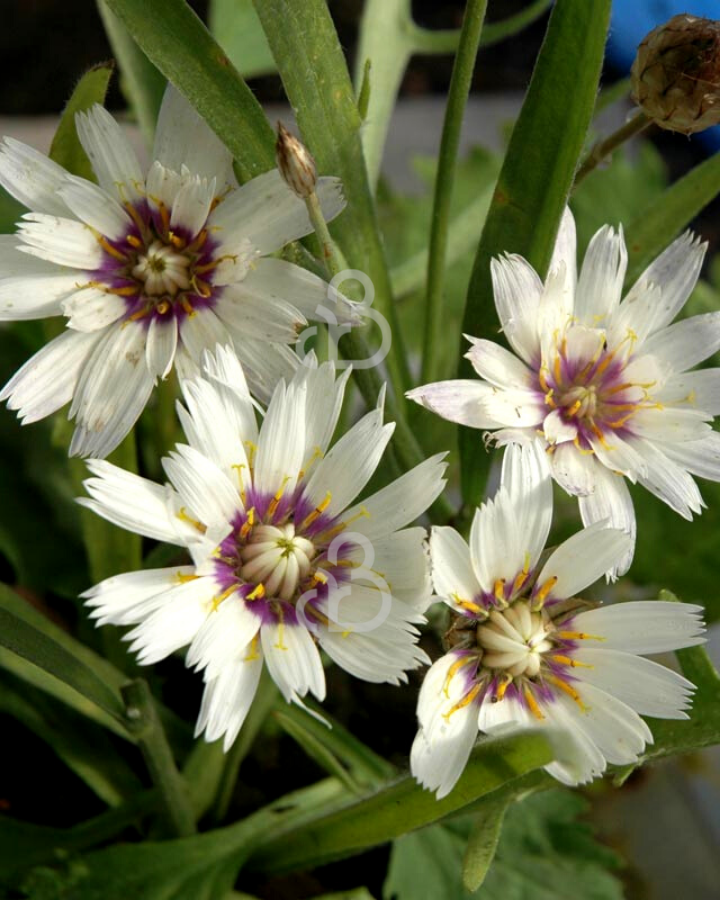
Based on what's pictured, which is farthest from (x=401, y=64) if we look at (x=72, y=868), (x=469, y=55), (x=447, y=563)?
(x=72, y=868)

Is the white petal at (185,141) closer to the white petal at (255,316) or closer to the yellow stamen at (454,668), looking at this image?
the white petal at (255,316)

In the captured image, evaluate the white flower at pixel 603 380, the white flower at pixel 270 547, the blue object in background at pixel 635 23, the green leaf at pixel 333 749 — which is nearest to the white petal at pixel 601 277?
the white flower at pixel 603 380

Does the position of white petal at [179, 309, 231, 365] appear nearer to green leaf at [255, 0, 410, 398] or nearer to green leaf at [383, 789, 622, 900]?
green leaf at [255, 0, 410, 398]

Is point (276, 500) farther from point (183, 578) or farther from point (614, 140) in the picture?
point (614, 140)

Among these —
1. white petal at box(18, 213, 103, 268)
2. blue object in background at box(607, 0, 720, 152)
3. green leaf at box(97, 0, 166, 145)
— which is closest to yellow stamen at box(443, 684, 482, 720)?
white petal at box(18, 213, 103, 268)

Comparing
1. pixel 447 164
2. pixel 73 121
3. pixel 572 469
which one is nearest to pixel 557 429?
pixel 572 469

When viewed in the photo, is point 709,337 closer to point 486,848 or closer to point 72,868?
point 486,848
